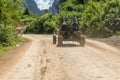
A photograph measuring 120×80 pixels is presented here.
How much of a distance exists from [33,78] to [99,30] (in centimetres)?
3556

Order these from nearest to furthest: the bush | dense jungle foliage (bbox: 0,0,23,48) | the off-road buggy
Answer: the off-road buggy → the bush → dense jungle foliage (bbox: 0,0,23,48)

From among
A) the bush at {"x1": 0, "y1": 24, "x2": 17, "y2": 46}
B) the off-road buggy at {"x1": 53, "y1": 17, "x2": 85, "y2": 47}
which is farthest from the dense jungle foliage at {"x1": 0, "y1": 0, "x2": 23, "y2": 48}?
the off-road buggy at {"x1": 53, "y1": 17, "x2": 85, "y2": 47}

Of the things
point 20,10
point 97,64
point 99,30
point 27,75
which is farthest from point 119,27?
point 27,75

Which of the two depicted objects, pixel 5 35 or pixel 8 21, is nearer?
pixel 5 35

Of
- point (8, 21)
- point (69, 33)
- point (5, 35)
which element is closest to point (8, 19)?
point (8, 21)

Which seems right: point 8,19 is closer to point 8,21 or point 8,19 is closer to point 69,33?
point 8,21

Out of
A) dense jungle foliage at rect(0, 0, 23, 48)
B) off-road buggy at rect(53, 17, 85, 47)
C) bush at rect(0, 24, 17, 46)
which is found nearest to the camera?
off-road buggy at rect(53, 17, 85, 47)

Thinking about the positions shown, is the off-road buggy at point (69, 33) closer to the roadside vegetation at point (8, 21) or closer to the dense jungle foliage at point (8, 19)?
the roadside vegetation at point (8, 21)

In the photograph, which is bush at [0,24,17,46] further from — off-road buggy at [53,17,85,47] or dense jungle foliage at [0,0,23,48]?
off-road buggy at [53,17,85,47]

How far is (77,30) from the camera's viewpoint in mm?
32188

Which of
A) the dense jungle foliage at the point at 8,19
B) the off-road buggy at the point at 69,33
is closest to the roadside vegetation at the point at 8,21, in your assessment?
the dense jungle foliage at the point at 8,19

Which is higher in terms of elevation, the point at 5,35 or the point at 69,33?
the point at 69,33

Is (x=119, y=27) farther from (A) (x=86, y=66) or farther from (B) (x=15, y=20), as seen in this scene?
(A) (x=86, y=66)

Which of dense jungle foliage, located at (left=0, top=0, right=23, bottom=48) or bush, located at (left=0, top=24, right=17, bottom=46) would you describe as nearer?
bush, located at (left=0, top=24, right=17, bottom=46)
